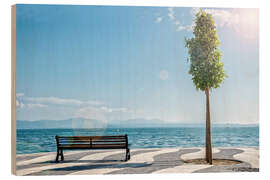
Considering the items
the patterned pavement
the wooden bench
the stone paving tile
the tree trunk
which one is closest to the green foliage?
the tree trunk

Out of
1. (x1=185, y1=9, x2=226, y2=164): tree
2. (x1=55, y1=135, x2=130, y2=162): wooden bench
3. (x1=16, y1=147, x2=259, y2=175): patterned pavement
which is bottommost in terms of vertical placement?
(x1=16, y1=147, x2=259, y2=175): patterned pavement

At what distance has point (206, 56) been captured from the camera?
8.42 meters

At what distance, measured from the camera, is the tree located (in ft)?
27.6

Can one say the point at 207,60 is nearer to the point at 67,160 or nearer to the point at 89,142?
the point at 89,142

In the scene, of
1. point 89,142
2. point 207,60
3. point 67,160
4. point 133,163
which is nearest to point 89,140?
point 89,142

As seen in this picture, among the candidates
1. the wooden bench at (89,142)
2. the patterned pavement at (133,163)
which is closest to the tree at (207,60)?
the patterned pavement at (133,163)

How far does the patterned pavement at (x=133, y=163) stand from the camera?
7844 millimetres

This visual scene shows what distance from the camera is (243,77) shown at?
862 cm

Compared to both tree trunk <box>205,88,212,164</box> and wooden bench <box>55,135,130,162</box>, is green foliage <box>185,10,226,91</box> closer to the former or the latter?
tree trunk <box>205,88,212,164</box>

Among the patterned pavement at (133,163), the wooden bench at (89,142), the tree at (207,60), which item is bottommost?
the patterned pavement at (133,163)

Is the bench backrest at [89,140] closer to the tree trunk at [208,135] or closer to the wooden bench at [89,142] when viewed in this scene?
the wooden bench at [89,142]

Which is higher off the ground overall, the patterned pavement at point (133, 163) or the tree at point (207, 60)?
the tree at point (207, 60)

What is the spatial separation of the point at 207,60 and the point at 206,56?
0.09m
